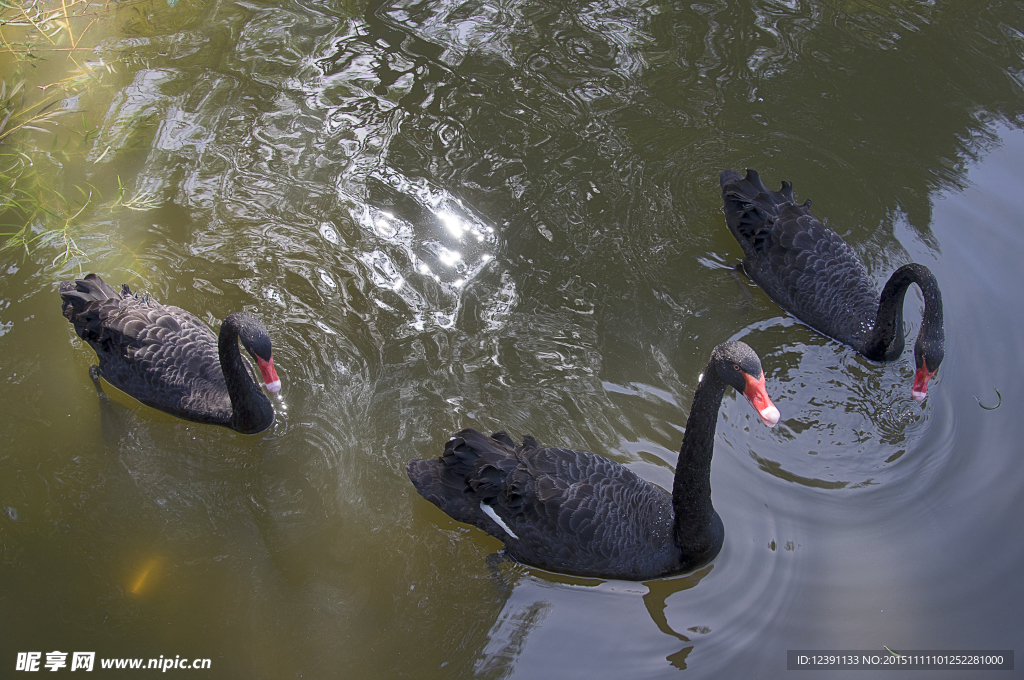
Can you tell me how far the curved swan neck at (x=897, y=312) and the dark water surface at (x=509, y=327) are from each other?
0.15 meters

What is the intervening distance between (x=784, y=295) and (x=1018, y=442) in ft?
5.58

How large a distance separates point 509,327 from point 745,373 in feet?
7.11

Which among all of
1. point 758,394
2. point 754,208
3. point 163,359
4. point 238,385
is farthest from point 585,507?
point 754,208

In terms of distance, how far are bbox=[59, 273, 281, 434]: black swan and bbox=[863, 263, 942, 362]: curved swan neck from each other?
3.85m

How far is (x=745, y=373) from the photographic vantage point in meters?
3.16

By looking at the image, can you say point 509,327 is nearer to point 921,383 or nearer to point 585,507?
point 585,507

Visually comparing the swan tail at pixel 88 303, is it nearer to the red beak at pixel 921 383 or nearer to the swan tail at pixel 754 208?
the swan tail at pixel 754 208

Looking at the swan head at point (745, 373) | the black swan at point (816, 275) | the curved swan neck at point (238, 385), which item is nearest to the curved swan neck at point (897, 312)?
the black swan at point (816, 275)

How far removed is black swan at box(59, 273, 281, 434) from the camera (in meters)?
4.27

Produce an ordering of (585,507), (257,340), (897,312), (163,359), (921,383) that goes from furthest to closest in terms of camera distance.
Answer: (897,312), (163,359), (921,383), (257,340), (585,507)

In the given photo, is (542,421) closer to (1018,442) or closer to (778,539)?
(778,539)

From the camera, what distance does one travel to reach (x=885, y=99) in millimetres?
6797

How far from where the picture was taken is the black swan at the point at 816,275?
457 cm

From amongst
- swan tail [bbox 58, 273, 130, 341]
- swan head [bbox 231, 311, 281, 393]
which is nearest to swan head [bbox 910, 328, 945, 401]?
swan head [bbox 231, 311, 281, 393]
